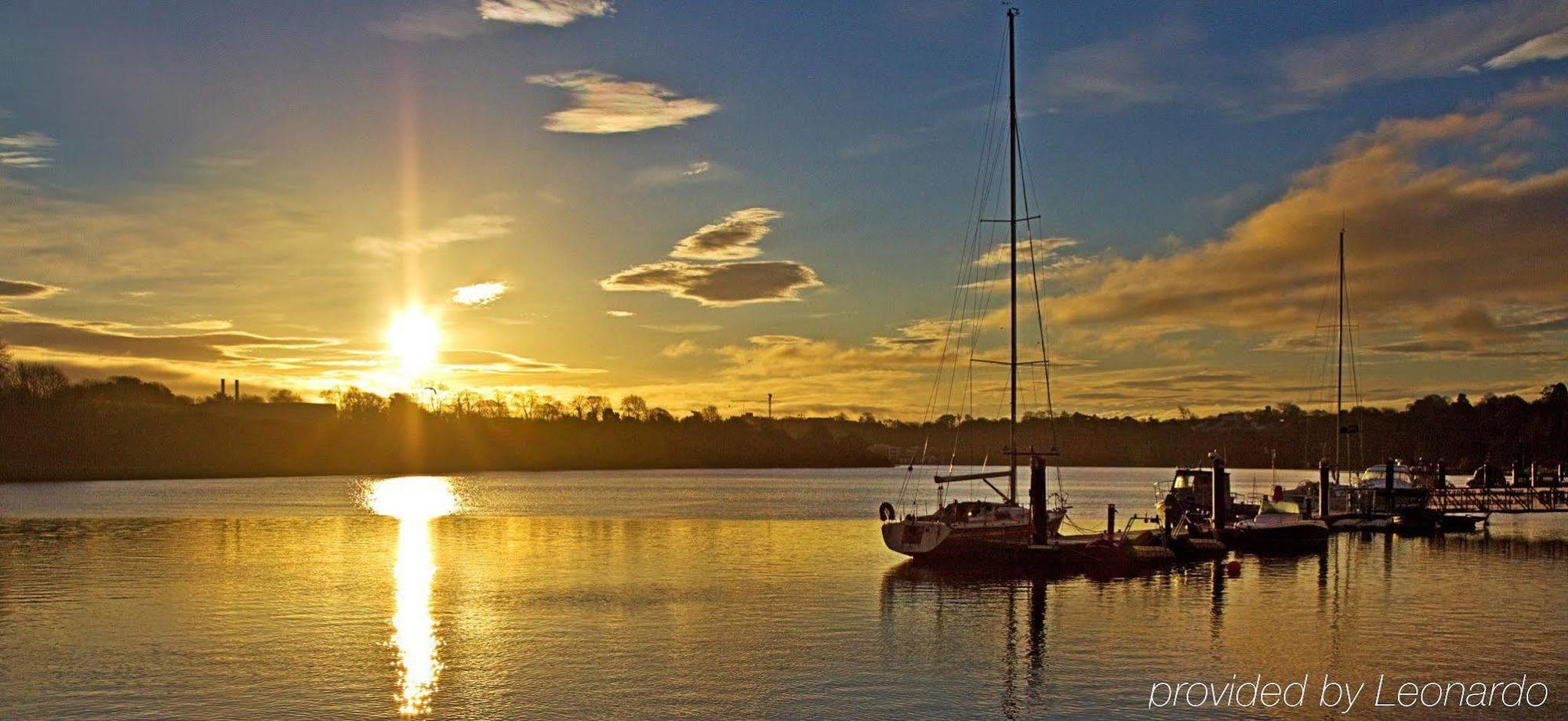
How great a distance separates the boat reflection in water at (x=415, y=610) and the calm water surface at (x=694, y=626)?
16 centimetres

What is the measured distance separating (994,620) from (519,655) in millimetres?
14931

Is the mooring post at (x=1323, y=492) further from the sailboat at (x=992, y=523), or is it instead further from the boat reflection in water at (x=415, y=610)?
the boat reflection in water at (x=415, y=610)

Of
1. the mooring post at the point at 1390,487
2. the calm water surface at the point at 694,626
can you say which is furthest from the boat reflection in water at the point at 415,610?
the mooring post at the point at 1390,487

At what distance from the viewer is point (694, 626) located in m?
35.6

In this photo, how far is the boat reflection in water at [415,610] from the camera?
87.8 ft

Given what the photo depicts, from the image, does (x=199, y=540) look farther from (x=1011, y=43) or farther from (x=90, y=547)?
(x=1011, y=43)

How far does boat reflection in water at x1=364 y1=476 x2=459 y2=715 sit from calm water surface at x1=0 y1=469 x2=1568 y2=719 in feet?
0.51

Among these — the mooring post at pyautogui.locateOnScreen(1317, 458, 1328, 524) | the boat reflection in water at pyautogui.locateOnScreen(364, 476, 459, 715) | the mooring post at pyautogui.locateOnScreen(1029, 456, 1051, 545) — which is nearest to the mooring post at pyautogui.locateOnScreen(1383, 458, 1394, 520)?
the mooring post at pyautogui.locateOnScreen(1317, 458, 1328, 524)

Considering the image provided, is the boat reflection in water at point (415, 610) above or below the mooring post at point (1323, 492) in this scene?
below

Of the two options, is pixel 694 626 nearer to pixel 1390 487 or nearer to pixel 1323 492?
pixel 1323 492

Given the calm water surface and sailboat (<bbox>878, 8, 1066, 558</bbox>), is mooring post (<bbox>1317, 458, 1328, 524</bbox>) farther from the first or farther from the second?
sailboat (<bbox>878, 8, 1066, 558</bbox>)

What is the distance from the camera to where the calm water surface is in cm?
2622

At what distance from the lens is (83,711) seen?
24.3 m

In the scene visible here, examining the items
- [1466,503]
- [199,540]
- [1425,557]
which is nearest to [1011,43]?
[1425,557]
